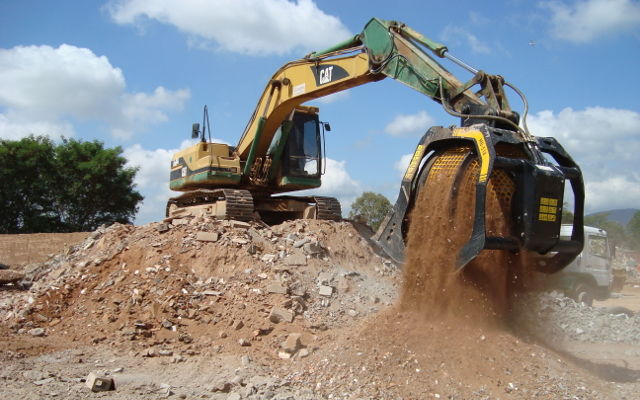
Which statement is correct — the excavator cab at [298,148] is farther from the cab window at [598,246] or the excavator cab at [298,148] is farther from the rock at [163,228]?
the cab window at [598,246]

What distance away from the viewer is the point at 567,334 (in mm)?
8688

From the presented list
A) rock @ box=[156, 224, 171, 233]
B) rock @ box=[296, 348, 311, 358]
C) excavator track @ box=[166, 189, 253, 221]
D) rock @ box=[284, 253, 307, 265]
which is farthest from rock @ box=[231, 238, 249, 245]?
rock @ box=[296, 348, 311, 358]

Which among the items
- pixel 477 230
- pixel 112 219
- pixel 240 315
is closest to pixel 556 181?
pixel 477 230

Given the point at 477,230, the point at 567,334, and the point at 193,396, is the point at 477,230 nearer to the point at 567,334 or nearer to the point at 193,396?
the point at 193,396

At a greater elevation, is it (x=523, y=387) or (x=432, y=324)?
(x=432, y=324)

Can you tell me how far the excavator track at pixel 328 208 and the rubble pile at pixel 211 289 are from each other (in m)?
0.80

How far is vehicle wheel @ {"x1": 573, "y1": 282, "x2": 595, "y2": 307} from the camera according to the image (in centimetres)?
1329

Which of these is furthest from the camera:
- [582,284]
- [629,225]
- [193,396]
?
[629,225]

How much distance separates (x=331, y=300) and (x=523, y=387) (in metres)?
3.62

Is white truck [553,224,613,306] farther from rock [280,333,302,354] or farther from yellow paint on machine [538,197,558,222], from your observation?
yellow paint on machine [538,197,558,222]

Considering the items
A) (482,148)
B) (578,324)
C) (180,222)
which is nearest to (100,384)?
(482,148)

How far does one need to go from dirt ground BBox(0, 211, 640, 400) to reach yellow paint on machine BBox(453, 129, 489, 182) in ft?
2.39

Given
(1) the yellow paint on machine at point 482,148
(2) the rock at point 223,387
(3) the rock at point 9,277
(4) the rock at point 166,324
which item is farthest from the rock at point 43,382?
(3) the rock at point 9,277

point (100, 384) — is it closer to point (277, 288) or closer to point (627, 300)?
point (277, 288)
